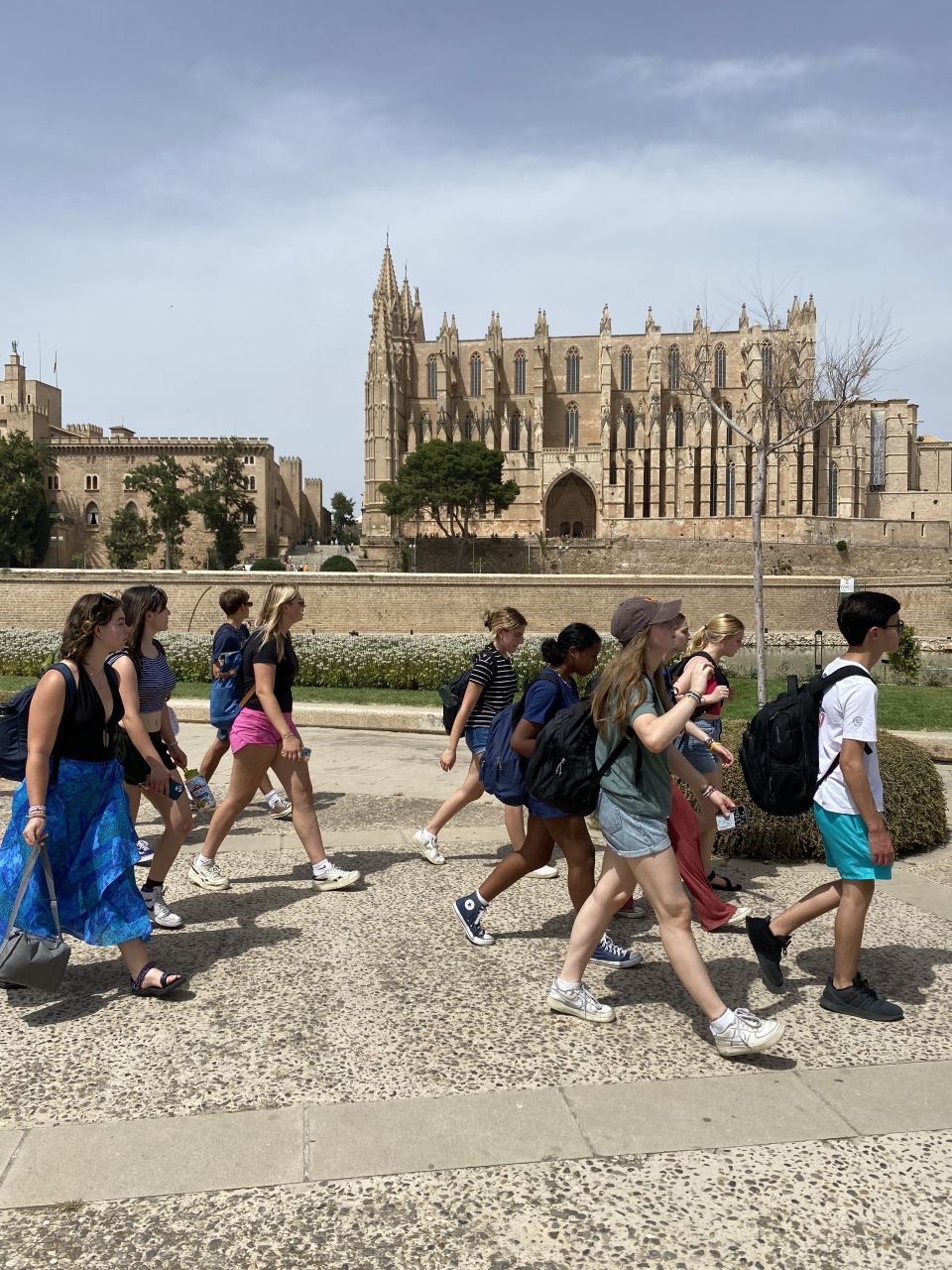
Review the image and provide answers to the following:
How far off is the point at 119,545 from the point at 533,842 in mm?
61387

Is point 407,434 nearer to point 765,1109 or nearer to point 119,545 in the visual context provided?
point 119,545

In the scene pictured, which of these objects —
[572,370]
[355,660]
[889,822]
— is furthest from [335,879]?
[572,370]

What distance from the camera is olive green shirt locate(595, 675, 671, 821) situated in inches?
143

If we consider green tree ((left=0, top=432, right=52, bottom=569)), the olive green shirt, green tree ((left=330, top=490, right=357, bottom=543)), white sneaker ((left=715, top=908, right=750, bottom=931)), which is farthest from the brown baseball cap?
green tree ((left=330, top=490, right=357, bottom=543))

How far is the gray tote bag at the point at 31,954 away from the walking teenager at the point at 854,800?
9.96 feet

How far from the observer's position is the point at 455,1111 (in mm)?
3217

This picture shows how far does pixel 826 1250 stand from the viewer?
255 centimetres

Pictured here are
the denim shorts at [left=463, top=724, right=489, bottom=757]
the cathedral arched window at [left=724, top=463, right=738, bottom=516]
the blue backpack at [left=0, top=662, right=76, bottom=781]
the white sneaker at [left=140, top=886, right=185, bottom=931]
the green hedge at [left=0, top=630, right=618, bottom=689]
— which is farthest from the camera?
the cathedral arched window at [left=724, top=463, right=738, bottom=516]

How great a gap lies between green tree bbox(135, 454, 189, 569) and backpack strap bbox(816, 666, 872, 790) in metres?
56.7

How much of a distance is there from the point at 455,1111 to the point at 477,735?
2.99 m

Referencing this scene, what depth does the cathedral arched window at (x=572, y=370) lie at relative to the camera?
72.0m

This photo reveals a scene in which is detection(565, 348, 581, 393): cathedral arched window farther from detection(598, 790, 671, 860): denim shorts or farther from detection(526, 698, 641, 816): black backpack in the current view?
detection(598, 790, 671, 860): denim shorts

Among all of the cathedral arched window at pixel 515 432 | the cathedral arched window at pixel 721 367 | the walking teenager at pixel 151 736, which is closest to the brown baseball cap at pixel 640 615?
the walking teenager at pixel 151 736

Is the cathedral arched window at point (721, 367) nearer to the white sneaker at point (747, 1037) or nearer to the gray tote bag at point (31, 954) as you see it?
the white sneaker at point (747, 1037)
